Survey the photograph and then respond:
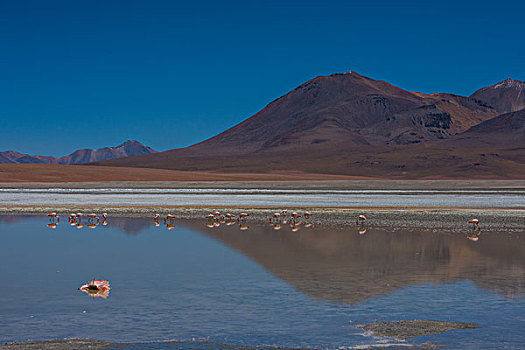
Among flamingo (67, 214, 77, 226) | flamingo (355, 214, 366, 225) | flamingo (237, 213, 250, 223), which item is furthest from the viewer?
flamingo (237, 213, 250, 223)

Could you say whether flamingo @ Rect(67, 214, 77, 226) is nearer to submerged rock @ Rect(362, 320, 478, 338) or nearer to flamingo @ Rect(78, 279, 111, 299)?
flamingo @ Rect(78, 279, 111, 299)

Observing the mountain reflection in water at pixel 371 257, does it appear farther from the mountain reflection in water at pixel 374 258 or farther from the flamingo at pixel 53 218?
the flamingo at pixel 53 218

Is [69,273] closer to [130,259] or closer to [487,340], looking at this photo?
[130,259]

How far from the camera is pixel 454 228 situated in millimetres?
26094

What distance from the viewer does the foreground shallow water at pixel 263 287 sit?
31.9ft

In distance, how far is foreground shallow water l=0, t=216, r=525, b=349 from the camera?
9727 millimetres

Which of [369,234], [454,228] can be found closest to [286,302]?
[369,234]

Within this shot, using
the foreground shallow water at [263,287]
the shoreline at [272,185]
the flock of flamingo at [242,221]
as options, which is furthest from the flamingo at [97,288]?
the shoreline at [272,185]

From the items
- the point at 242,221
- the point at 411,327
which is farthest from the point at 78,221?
the point at 411,327

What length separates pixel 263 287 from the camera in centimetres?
1328

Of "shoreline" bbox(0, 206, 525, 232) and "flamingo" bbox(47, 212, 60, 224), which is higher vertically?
"shoreline" bbox(0, 206, 525, 232)

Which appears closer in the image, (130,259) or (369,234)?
(130,259)

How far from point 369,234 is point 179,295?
12.4m

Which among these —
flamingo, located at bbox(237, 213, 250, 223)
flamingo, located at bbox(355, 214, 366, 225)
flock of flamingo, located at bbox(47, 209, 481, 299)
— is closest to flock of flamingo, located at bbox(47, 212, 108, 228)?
flock of flamingo, located at bbox(47, 209, 481, 299)
